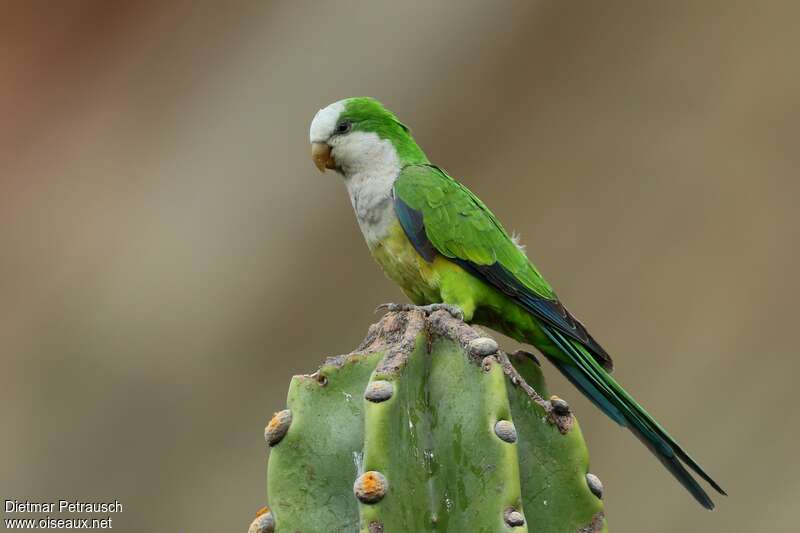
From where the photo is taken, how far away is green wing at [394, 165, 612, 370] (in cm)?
284

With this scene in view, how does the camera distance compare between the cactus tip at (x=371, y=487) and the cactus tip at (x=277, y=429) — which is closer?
the cactus tip at (x=371, y=487)

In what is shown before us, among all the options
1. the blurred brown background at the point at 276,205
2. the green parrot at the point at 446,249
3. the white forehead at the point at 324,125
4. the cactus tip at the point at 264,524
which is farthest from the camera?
the blurred brown background at the point at 276,205

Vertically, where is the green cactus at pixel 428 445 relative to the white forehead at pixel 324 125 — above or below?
below

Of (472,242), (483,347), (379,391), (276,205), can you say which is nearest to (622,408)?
(472,242)

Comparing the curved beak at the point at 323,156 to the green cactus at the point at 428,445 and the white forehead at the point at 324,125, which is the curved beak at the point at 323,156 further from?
the green cactus at the point at 428,445

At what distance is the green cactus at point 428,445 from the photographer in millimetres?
1758

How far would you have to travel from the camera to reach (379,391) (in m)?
1.79

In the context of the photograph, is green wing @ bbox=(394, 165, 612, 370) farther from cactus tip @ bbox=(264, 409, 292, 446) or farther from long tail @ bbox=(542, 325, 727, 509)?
cactus tip @ bbox=(264, 409, 292, 446)

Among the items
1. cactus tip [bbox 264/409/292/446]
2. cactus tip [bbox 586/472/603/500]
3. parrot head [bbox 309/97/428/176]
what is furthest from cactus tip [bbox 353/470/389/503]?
parrot head [bbox 309/97/428/176]

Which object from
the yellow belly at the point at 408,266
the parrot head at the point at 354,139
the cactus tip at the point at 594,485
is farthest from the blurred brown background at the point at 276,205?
the cactus tip at the point at 594,485

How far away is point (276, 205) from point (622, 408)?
11.6 feet

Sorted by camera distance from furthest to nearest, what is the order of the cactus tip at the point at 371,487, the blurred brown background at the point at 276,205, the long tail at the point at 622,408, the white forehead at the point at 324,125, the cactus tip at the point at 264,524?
the blurred brown background at the point at 276,205 < the white forehead at the point at 324,125 < the long tail at the point at 622,408 < the cactus tip at the point at 264,524 < the cactus tip at the point at 371,487

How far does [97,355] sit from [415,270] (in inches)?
136

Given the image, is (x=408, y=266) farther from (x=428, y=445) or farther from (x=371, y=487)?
(x=371, y=487)
